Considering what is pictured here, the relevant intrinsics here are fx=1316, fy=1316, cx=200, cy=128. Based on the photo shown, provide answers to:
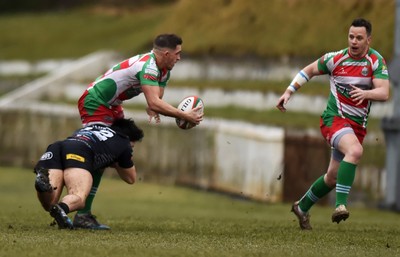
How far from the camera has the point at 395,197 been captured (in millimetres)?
21703

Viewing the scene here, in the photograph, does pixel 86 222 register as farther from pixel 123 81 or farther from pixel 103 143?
pixel 123 81

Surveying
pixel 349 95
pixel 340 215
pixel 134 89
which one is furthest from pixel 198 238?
pixel 349 95

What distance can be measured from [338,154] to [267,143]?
31.1ft

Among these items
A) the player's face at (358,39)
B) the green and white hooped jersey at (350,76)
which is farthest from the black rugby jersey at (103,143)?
the player's face at (358,39)

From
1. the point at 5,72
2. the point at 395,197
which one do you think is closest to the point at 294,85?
the point at 395,197

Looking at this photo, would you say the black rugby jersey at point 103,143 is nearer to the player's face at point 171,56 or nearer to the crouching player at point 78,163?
the crouching player at point 78,163

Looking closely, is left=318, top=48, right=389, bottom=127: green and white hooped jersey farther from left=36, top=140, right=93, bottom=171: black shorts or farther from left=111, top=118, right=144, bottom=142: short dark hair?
left=36, top=140, right=93, bottom=171: black shorts

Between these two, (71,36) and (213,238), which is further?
(71,36)

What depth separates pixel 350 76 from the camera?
1400 cm

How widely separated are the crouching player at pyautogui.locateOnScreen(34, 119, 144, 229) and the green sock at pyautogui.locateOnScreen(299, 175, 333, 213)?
77.2 inches

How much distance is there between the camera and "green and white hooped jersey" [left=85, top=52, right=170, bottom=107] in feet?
45.3

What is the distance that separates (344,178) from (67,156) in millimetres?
2900

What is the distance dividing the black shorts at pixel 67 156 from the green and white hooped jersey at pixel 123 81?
2.11ft

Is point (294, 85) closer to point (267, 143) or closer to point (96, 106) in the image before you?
point (96, 106)
